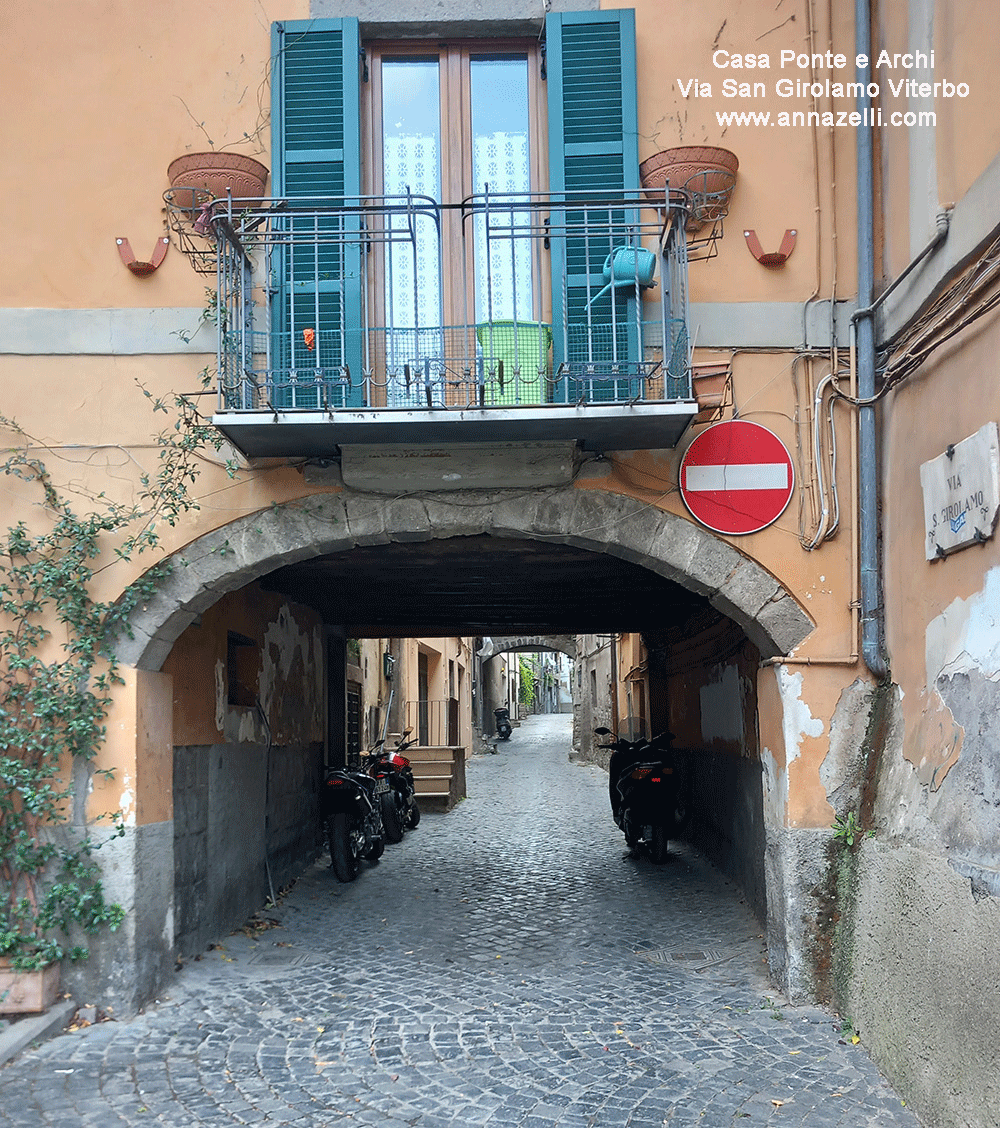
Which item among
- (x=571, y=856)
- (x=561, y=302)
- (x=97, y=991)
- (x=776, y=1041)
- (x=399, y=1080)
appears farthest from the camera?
(x=571, y=856)

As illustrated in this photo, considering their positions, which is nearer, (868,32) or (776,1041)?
(776,1041)

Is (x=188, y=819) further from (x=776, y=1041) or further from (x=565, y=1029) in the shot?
(x=776, y=1041)

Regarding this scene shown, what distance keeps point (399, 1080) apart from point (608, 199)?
178 inches

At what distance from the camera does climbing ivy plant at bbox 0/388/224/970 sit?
541cm

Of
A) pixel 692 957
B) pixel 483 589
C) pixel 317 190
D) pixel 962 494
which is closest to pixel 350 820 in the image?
pixel 483 589

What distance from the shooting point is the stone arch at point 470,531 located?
570 cm

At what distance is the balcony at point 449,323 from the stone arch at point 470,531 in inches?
14.5

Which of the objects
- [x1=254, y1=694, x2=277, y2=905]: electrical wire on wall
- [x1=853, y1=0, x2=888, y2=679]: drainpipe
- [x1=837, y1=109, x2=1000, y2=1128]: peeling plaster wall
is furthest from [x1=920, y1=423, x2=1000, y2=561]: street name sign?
[x1=254, y1=694, x2=277, y2=905]: electrical wire on wall

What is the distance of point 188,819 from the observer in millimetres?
6539

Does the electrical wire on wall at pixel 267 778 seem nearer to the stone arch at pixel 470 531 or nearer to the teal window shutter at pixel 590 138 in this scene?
the stone arch at pixel 470 531

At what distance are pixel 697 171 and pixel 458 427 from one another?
75.8 inches

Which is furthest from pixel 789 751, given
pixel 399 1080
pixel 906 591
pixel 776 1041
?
pixel 399 1080

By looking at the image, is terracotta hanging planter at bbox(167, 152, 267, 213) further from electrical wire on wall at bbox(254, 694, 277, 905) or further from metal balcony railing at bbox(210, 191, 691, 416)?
electrical wire on wall at bbox(254, 694, 277, 905)

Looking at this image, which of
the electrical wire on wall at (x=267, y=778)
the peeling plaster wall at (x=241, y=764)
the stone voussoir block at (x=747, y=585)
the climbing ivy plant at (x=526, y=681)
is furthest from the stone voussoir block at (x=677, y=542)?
the climbing ivy plant at (x=526, y=681)
